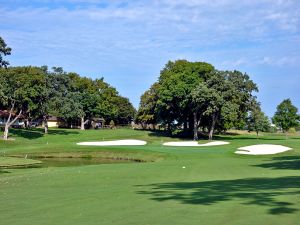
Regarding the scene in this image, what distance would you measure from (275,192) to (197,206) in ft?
11.5

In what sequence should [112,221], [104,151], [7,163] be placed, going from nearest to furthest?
[112,221] < [7,163] < [104,151]

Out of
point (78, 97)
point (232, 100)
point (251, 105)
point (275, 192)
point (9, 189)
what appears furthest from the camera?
point (78, 97)

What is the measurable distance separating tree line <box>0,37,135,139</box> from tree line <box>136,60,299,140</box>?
65.9ft

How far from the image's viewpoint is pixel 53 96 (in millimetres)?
82438

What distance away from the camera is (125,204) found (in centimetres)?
1309

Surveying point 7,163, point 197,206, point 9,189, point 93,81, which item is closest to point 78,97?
point 93,81

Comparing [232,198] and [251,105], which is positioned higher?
[251,105]

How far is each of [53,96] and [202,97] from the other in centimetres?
2861

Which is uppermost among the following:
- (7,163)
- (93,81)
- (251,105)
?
(93,81)

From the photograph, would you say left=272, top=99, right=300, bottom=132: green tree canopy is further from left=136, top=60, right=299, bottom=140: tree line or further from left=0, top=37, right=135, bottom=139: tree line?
left=0, top=37, right=135, bottom=139: tree line

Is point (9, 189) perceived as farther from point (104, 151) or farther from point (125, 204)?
point (104, 151)

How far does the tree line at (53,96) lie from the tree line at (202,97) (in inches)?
791

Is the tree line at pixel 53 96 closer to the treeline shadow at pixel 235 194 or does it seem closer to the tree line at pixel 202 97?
the tree line at pixel 202 97

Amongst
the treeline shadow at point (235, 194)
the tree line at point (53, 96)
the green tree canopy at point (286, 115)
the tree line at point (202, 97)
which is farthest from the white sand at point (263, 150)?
the green tree canopy at point (286, 115)
